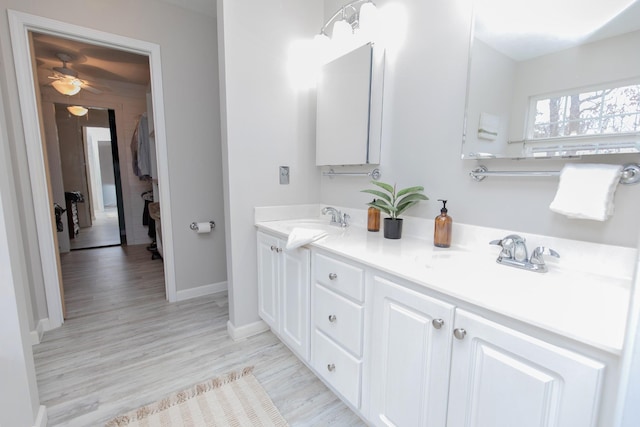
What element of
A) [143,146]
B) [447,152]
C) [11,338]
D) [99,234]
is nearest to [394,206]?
[447,152]

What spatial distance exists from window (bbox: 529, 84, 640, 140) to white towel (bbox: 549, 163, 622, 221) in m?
0.14

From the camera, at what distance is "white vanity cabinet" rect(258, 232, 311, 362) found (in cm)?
159

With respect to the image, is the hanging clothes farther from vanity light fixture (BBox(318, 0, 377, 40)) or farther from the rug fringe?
the rug fringe

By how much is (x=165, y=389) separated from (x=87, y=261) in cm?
324

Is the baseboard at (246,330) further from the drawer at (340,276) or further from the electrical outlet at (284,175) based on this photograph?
the electrical outlet at (284,175)

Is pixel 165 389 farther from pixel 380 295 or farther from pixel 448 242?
pixel 448 242

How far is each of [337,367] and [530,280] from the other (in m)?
0.93

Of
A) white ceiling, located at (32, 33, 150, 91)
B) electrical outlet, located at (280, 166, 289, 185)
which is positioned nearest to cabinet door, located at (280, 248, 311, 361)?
electrical outlet, located at (280, 166, 289, 185)

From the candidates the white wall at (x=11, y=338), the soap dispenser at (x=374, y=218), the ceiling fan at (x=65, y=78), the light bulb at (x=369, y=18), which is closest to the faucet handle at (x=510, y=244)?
the soap dispenser at (x=374, y=218)

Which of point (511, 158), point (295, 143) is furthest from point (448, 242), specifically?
point (295, 143)

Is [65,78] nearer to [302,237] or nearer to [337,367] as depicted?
[302,237]

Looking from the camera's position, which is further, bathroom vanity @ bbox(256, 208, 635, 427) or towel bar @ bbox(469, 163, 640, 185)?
towel bar @ bbox(469, 163, 640, 185)

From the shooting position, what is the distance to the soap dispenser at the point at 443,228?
4.42 ft

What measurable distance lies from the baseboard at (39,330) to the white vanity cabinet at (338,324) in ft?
6.64
